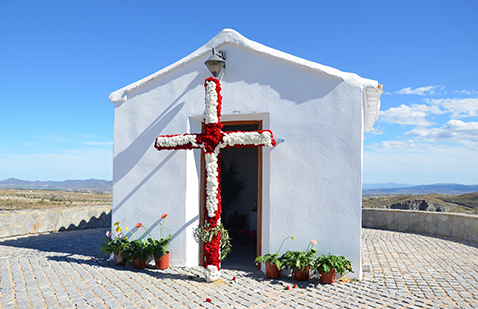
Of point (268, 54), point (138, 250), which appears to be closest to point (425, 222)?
point (268, 54)

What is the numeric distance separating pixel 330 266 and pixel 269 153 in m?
2.13

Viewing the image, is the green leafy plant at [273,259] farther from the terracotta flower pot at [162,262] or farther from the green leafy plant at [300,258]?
the terracotta flower pot at [162,262]

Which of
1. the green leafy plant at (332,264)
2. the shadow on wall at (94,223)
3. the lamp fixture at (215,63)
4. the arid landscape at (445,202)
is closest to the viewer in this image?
the green leafy plant at (332,264)

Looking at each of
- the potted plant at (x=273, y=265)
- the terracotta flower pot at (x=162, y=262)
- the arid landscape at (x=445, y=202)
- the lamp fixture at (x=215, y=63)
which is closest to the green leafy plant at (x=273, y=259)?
the potted plant at (x=273, y=265)

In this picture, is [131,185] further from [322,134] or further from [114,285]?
[322,134]

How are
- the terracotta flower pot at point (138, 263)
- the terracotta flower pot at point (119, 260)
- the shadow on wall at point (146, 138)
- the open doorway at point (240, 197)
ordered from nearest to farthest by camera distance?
the terracotta flower pot at point (138, 263), the terracotta flower pot at point (119, 260), the shadow on wall at point (146, 138), the open doorway at point (240, 197)

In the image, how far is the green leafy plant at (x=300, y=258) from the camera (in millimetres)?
5598

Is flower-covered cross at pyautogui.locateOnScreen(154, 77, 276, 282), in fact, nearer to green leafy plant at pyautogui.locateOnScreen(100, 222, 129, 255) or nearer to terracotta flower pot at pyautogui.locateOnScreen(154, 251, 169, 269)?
terracotta flower pot at pyautogui.locateOnScreen(154, 251, 169, 269)

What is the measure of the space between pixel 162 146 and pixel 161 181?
3.25 feet

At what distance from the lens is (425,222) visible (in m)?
11.1

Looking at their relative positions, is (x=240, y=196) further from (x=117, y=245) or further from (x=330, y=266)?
(x=330, y=266)

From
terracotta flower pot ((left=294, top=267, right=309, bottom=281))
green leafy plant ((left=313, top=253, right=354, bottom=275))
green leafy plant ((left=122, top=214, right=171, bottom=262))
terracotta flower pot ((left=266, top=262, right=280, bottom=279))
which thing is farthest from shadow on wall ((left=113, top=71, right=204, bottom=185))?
green leafy plant ((left=313, top=253, right=354, bottom=275))

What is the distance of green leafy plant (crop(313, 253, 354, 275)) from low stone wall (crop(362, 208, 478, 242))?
21.0 ft

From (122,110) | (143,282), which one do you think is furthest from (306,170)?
(122,110)
